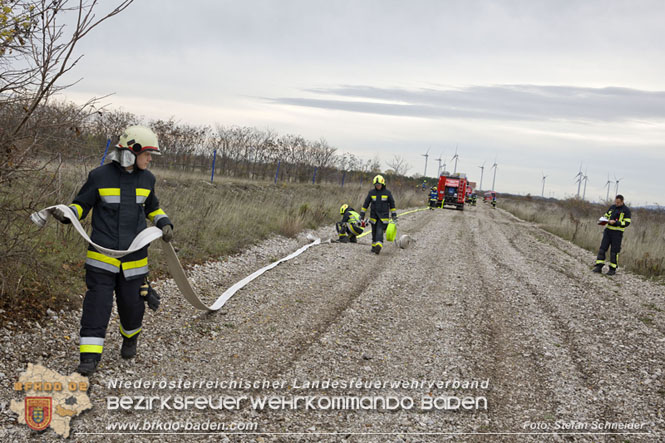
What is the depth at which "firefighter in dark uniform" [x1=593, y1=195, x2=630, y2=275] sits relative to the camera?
12250 mm

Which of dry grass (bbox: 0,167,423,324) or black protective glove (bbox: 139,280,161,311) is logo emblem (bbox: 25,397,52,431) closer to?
black protective glove (bbox: 139,280,161,311)

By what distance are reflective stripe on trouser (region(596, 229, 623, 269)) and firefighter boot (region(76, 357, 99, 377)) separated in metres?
12.3

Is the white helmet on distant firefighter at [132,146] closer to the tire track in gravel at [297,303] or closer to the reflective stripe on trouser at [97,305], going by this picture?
the reflective stripe on trouser at [97,305]

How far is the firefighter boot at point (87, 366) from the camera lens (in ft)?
12.1

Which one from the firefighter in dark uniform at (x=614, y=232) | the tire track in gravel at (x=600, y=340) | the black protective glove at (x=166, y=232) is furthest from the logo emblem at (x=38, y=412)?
the firefighter in dark uniform at (x=614, y=232)

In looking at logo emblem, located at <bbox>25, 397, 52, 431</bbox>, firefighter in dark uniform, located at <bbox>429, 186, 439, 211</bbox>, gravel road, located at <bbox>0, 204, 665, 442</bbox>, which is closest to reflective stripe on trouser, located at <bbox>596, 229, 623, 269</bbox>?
gravel road, located at <bbox>0, 204, 665, 442</bbox>

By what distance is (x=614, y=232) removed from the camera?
12500 mm

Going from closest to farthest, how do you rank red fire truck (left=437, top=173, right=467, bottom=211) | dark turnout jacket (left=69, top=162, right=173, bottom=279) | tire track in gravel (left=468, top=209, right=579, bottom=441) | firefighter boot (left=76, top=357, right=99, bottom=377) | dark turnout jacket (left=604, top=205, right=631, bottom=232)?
firefighter boot (left=76, top=357, right=99, bottom=377)
dark turnout jacket (left=69, top=162, right=173, bottom=279)
tire track in gravel (left=468, top=209, right=579, bottom=441)
dark turnout jacket (left=604, top=205, right=631, bottom=232)
red fire truck (left=437, top=173, right=467, bottom=211)

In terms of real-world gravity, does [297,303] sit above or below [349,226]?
below

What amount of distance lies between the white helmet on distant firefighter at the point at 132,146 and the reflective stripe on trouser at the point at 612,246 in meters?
12.0

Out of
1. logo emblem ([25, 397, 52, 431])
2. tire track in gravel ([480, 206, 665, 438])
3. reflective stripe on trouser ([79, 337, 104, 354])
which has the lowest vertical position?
logo emblem ([25, 397, 52, 431])

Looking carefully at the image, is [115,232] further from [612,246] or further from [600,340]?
[612,246]

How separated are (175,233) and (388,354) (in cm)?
558

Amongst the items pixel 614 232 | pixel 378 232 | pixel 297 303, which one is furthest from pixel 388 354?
pixel 614 232
